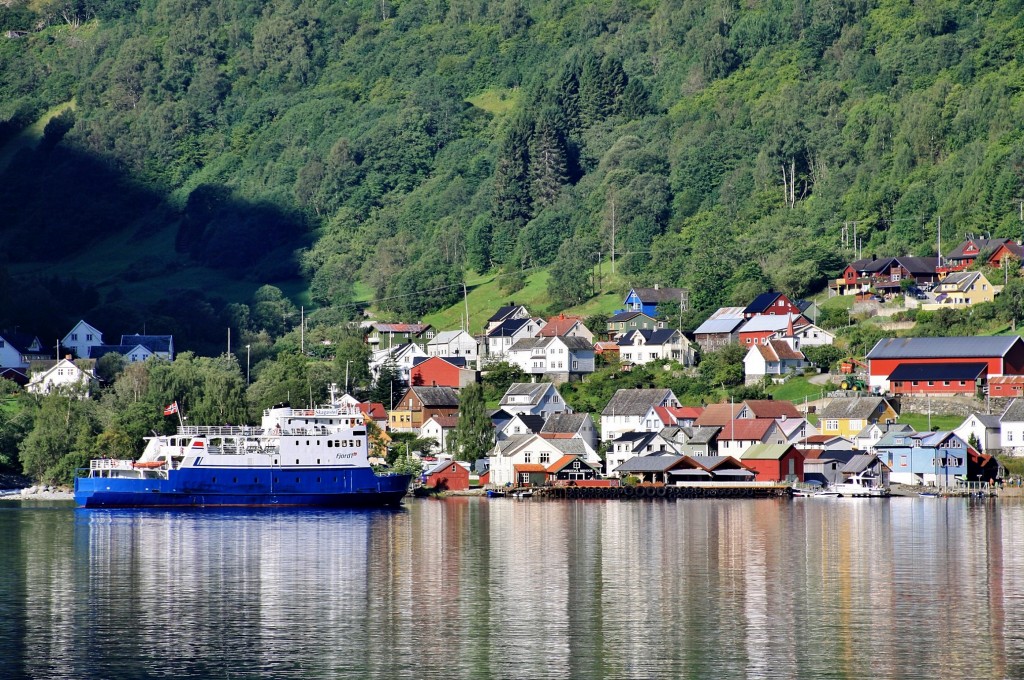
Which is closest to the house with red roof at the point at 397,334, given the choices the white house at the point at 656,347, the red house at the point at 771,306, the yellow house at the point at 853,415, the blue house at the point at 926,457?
the white house at the point at 656,347

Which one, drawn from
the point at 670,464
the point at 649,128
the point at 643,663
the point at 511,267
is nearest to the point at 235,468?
the point at 670,464

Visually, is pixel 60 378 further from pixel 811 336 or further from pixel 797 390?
pixel 811 336

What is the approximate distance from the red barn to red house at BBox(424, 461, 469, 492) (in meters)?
25.4

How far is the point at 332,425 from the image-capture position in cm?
7562

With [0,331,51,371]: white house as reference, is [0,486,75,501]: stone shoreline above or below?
below

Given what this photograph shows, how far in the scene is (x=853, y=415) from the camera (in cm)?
9188

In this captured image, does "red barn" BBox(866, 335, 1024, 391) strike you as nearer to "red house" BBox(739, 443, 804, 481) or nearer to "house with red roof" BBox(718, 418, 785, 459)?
"house with red roof" BBox(718, 418, 785, 459)

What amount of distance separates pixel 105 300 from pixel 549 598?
124191 mm

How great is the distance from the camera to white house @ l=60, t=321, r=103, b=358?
126 m

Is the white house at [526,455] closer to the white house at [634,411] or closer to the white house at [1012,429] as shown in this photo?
the white house at [634,411]

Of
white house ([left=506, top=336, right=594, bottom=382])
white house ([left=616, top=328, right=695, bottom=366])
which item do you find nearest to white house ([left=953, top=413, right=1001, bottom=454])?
white house ([left=616, top=328, right=695, bottom=366])

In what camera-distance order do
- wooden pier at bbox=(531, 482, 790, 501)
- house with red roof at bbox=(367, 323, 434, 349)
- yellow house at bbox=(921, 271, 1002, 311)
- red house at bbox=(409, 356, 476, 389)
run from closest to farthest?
1. wooden pier at bbox=(531, 482, 790, 501)
2. yellow house at bbox=(921, 271, 1002, 311)
3. red house at bbox=(409, 356, 476, 389)
4. house with red roof at bbox=(367, 323, 434, 349)

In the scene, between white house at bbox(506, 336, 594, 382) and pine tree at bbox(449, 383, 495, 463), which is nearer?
pine tree at bbox(449, 383, 495, 463)

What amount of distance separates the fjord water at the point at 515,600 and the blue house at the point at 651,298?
59.4m
